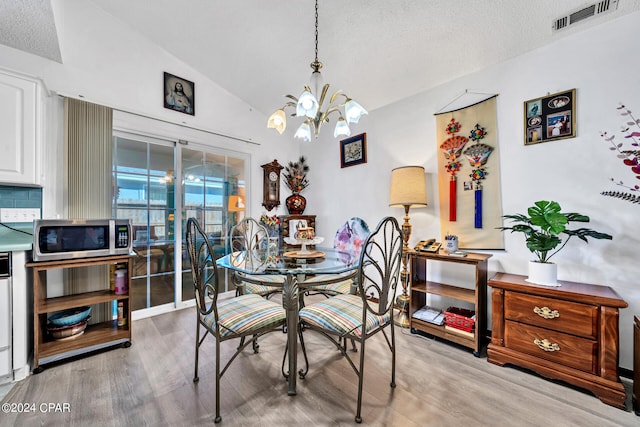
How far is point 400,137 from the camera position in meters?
2.89

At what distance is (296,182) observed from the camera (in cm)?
383

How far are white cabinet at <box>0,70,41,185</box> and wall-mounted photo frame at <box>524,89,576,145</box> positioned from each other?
12.4ft

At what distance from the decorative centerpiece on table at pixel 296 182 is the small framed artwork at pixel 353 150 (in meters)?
0.72

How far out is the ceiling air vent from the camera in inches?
65.1

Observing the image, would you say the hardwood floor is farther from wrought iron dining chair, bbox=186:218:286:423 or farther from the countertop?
the countertop

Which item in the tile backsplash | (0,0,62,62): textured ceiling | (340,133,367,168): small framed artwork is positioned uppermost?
(0,0,62,62): textured ceiling

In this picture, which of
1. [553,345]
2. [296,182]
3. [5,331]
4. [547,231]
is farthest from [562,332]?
[5,331]

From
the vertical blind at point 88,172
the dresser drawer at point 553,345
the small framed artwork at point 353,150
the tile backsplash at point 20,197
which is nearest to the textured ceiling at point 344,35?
the small framed artwork at point 353,150

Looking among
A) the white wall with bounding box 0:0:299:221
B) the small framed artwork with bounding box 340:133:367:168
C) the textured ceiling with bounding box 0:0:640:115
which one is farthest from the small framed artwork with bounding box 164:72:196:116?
the small framed artwork with bounding box 340:133:367:168

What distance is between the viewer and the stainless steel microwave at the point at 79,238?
1791mm

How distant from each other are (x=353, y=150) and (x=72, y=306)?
10.3ft

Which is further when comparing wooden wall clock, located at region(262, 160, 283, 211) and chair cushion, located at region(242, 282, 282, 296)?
wooden wall clock, located at region(262, 160, 283, 211)

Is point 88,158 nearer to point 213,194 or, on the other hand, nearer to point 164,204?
point 164,204

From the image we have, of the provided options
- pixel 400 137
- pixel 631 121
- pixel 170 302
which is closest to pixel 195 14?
pixel 400 137
